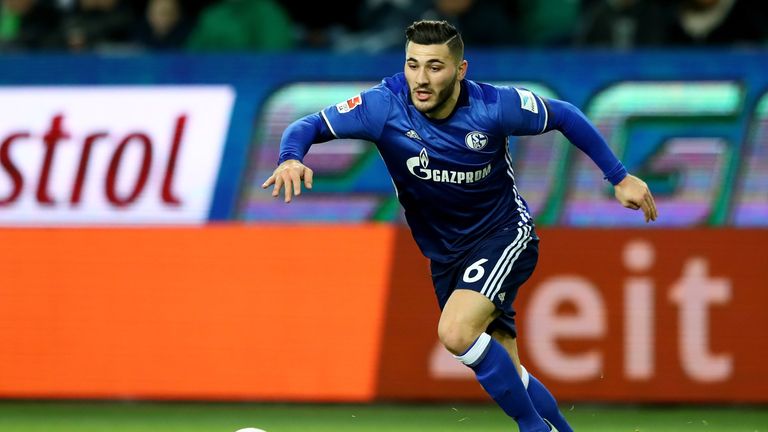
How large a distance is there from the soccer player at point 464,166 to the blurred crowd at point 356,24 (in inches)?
174

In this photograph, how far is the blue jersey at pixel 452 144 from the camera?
6688 millimetres

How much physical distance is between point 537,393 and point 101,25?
6.24 metres

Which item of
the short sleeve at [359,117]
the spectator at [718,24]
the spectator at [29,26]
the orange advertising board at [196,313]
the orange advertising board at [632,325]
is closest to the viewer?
the short sleeve at [359,117]

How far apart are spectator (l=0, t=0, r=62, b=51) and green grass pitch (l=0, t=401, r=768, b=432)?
3393 millimetres

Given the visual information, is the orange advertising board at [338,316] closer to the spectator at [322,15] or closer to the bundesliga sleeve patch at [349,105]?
the bundesliga sleeve patch at [349,105]

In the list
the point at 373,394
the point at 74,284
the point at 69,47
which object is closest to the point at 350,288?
the point at 373,394

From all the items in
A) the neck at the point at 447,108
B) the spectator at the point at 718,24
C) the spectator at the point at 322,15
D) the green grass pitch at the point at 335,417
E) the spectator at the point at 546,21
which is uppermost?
the spectator at the point at 718,24

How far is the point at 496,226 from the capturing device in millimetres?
6941

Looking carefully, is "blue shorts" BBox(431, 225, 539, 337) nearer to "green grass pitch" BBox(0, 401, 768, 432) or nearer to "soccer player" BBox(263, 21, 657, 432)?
"soccer player" BBox(263, 21, 657, 432)

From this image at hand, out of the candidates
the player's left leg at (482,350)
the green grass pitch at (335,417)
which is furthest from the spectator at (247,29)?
the player's left leg at (482,350)

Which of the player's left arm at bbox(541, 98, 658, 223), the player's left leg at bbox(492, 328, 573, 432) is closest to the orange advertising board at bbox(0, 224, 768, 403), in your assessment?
the player's left leg at bbox(492, 328, 573, 432)

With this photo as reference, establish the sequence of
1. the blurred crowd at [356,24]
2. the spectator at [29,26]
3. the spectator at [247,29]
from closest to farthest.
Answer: the blurred crowd at [356,24], the spectator at [247,29], the spectator at [29,26]

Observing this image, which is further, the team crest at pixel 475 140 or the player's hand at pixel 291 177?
the team crest at pixel 475 140

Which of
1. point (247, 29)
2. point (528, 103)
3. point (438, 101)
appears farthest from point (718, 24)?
point (438, 101)
